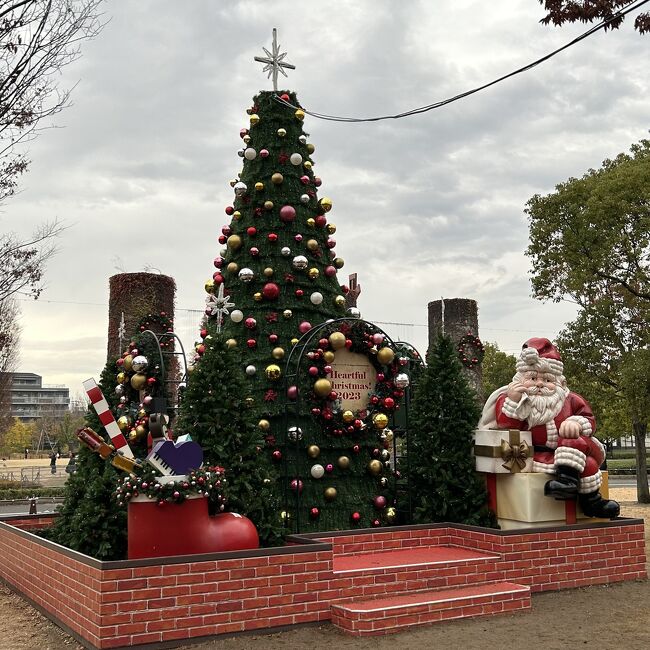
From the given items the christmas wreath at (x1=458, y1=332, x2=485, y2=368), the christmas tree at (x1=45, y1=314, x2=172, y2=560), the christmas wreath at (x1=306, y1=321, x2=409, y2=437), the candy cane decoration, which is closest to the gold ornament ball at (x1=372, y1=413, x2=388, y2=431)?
the christmas wreath at (x1=306, y1=321, x2=409, y2=437)

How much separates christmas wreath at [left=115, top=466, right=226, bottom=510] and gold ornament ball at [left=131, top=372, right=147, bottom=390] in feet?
9.42

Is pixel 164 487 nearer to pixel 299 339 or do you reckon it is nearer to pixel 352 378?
pixel 299 339

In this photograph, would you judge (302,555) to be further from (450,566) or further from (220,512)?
(450,566)

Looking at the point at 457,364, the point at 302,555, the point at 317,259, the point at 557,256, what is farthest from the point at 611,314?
the point at 302,555

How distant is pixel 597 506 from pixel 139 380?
6154mm

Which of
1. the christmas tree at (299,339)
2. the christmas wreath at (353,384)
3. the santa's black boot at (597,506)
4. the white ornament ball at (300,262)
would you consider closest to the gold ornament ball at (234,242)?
the christmas tree at (299,339)

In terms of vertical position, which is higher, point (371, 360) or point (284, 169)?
point (284, 169)

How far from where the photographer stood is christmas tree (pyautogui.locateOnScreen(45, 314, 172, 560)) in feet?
24.1

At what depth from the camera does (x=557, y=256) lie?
643 inches

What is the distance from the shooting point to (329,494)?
9867 mm

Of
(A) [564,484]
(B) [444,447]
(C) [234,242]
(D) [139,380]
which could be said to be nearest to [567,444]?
(A) [564,484]

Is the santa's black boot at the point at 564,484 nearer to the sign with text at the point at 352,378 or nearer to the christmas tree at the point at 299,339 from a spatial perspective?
the christmas tree at the point at 299,339

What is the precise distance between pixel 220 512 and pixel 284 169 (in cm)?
563

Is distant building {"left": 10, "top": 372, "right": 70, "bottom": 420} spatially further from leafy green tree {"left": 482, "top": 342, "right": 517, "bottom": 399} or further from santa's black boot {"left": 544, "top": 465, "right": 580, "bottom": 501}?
santa's black boot {"left": 544, "top": 465, "right": 580, "bottom": 501}
